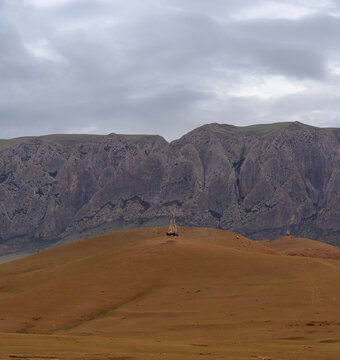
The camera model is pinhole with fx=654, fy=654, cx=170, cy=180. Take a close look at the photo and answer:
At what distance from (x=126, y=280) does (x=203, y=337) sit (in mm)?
21033

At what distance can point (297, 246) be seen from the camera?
110062 mm

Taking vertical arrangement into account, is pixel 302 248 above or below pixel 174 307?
below

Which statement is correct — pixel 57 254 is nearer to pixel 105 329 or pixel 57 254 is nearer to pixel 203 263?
pixel 203 263

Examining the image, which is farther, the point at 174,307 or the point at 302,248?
the point at 302,248

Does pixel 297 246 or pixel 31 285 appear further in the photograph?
pixel 297 246

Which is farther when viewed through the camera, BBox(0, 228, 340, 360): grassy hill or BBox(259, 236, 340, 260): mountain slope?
BBox(259, 236, 340, 260): mountain slope

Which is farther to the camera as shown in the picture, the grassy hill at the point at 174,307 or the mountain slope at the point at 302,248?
the mountain slope at the point at 302,248

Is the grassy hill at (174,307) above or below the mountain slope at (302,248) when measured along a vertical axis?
above

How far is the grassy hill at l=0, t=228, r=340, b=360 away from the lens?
25688mm

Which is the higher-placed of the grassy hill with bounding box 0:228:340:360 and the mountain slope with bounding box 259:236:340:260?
the grassy hill with bounding box 0:228:340:360

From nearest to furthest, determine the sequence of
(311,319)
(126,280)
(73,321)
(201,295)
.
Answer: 1. (311,319)
2. (73,321)
3. (201,295)
4. (126,280)

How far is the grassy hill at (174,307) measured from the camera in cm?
2569

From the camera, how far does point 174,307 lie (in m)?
43.9

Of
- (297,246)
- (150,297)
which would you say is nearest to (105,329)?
(150,297)
